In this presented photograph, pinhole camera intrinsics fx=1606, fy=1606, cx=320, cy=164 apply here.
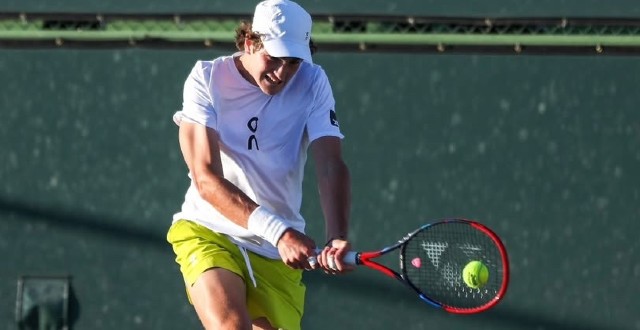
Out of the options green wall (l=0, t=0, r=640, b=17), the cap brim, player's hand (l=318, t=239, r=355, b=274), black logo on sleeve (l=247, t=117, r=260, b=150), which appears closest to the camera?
player's hand (l=318, t=239, r=355, b=274)

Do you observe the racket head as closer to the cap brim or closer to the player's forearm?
the player's forearm

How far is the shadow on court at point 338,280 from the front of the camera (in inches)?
266

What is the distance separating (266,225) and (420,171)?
2.32m

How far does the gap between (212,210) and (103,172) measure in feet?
6.48

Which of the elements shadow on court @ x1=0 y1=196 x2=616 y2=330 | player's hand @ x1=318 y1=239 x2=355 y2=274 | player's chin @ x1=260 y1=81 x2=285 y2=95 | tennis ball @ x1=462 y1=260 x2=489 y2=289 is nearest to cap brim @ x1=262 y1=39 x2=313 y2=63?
player's chin @ x1=260 y1=81 x2=285 y2=95

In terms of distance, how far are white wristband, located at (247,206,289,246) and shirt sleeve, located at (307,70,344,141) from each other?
1.55ft

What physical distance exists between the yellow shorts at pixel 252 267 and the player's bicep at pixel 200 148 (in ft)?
0.81

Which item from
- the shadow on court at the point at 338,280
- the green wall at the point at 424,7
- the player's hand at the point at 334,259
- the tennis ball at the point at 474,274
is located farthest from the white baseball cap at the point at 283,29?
the shadow on court at the point at 338,280

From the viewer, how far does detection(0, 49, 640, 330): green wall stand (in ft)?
22.1

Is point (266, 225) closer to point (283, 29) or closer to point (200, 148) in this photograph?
point (200, 148)

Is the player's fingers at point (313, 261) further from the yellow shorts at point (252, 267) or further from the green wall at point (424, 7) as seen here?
the green wall at point (424, 7)

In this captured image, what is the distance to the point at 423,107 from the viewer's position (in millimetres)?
6762

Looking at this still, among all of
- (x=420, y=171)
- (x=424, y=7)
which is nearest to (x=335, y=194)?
(x=420, y=171)

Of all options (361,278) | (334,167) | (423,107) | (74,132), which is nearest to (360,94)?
(423,107)
